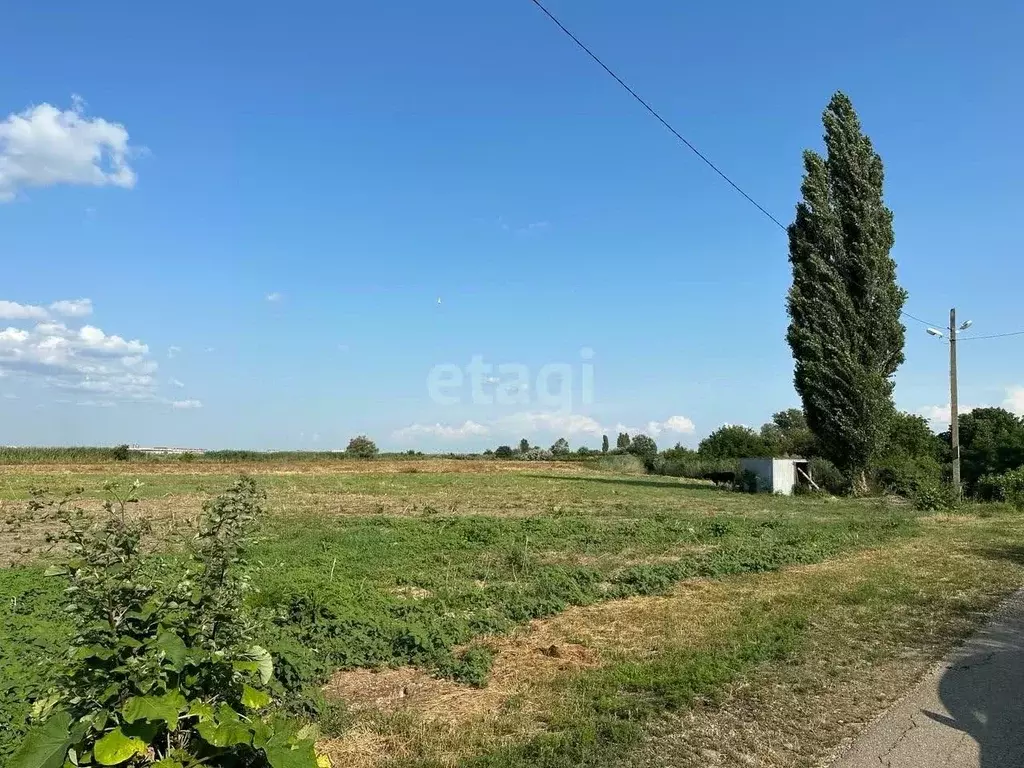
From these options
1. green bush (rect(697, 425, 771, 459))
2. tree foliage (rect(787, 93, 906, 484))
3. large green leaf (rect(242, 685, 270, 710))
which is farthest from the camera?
green bush (rect(697, 425, 771, 459))

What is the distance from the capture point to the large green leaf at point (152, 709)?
9.42 feet

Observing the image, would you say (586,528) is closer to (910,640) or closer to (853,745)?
(910,640)

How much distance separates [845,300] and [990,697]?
2765 centimetres

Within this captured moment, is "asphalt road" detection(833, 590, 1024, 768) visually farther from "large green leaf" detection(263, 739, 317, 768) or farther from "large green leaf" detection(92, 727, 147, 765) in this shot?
"large green leaf" detection(92, 727, 147, 765)

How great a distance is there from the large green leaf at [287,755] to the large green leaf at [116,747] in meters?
0.50

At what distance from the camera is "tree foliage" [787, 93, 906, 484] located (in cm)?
2989

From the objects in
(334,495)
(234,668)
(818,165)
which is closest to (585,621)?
(234,668)

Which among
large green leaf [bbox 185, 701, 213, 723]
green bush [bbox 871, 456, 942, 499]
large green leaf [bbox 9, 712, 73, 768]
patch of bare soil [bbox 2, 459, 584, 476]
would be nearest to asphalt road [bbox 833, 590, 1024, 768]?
large green leaf [bbox 185, 701, 213, 723]

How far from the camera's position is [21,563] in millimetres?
→ 11828

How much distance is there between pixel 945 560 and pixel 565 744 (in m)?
10.9

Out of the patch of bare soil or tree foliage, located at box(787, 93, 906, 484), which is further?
the patch of bare soil

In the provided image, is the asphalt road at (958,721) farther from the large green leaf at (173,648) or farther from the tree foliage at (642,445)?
the tree foliage at (642,445)

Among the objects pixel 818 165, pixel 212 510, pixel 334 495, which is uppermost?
pixel 818 165

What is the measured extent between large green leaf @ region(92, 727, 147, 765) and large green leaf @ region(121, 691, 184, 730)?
8 centimetres
